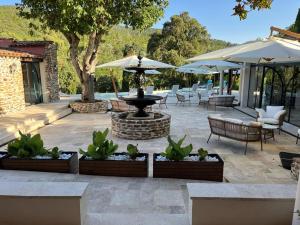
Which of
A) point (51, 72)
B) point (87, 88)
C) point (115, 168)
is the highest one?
point (51, 72)

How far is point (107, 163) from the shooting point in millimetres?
4258

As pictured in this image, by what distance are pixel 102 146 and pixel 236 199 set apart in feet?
8.42

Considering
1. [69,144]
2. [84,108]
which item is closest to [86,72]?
[84,108]

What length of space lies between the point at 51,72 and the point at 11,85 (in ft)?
12.0

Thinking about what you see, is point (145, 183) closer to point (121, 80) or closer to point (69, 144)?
point (69, 144)

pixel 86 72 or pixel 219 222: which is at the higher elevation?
pixel 86 72

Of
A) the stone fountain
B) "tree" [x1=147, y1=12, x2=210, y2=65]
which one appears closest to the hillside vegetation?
"tree" [x1=147, y1=12, x2=210, y2=65]

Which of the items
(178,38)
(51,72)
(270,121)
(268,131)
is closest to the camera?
(268,131)

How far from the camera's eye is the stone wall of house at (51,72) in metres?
13.3

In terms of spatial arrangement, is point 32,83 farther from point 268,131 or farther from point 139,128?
point 268,131

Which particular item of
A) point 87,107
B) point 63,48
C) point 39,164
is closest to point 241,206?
point 39,164

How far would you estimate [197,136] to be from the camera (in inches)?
288

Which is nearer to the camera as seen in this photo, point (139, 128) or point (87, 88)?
point (139, 128)

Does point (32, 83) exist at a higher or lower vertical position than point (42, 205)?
higher
